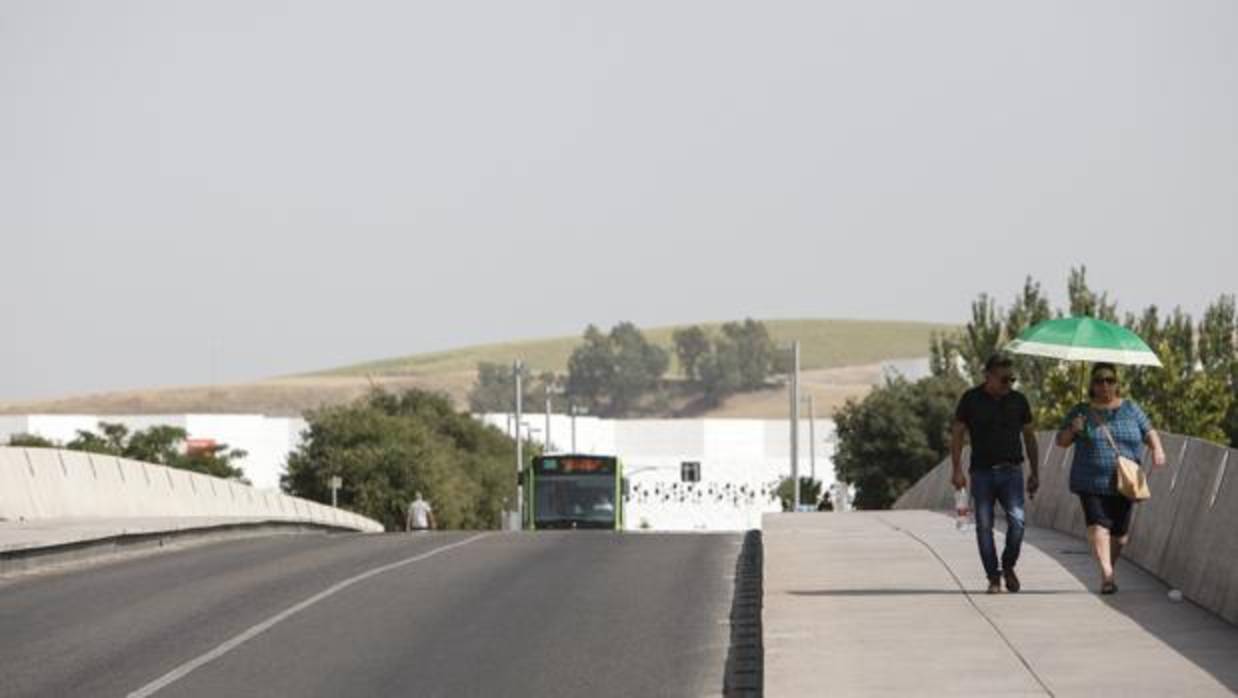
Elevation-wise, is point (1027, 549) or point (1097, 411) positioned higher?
point (1097, 411)

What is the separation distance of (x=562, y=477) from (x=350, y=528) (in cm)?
1061

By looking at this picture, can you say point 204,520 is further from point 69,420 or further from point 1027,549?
point 69,420

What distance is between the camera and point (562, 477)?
194 ft

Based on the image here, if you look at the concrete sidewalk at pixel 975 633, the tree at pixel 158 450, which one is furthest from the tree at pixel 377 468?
the concrete sidewalk at pixel 975 633

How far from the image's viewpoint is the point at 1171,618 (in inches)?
A: 714

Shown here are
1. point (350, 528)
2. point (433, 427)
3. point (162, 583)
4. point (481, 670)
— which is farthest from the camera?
point (433, 427)

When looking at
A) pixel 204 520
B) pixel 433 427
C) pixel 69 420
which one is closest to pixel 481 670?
pixel 204 520

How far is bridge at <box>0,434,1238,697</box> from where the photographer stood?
15.2 metres

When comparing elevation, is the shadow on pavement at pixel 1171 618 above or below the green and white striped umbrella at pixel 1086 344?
below

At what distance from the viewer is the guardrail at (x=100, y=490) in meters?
36.3

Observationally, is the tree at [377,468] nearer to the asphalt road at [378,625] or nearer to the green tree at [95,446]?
the green tree at [95,446]

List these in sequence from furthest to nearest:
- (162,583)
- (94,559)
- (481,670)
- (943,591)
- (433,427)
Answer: (433,427) → (94,559) → (162,583) → (943,591) → (481,670)

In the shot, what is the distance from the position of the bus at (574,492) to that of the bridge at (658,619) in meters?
28.7

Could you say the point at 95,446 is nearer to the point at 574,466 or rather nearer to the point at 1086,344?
the point at 574,466
